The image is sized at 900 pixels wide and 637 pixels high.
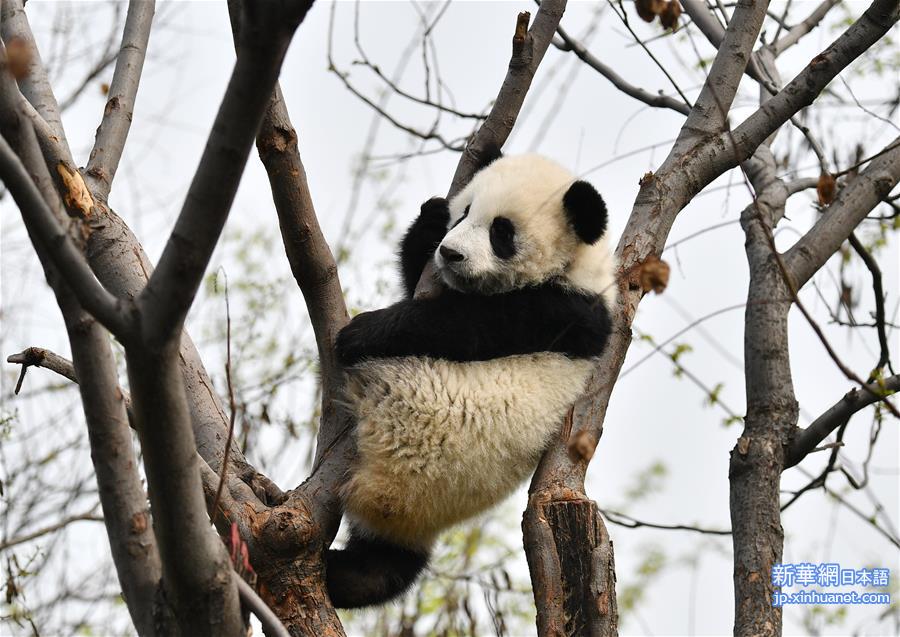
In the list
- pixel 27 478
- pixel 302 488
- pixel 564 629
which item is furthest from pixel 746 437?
pixel 27 478

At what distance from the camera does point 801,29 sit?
5.49 metres

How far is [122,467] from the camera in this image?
2277mm

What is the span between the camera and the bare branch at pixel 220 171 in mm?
1595

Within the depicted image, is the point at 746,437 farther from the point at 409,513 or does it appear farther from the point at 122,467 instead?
the point at 122,467

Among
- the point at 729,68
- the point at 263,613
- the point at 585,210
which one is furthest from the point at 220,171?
the point at 729,68

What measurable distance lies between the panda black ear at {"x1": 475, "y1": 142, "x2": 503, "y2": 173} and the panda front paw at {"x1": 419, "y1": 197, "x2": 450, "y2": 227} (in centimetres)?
24

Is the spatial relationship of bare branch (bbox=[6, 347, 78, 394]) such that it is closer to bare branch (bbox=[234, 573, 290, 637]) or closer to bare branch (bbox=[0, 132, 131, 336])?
bare branch (bbox=[234, 573, 290, 637])

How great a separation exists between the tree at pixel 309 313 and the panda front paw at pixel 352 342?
0.04 metres

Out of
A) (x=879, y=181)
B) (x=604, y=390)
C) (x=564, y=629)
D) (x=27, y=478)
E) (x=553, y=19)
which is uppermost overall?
(x=553, y=19)

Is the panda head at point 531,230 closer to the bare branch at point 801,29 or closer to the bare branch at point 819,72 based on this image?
the bare branch at point 819,72

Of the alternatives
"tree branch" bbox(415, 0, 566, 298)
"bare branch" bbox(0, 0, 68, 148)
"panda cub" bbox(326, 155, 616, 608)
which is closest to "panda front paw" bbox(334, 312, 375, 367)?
"panda cub" bbox(326, 155, 616, 608)

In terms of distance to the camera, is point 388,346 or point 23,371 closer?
point 23,371

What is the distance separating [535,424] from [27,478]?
544cm

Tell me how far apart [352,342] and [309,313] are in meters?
0.20
